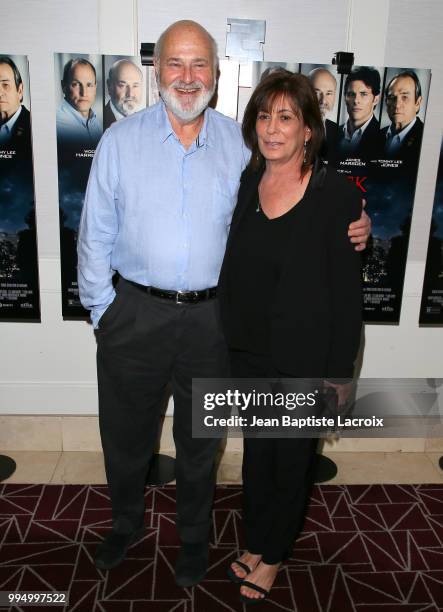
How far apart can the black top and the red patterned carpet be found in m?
0.94

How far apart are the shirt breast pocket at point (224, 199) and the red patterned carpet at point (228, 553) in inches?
53.2

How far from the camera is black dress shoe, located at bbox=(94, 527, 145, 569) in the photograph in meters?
2.31

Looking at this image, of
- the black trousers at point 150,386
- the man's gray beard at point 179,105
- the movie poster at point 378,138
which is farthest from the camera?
the movie poster at point 378,138

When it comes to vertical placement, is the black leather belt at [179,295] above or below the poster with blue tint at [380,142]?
below

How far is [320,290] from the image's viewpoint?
192cm

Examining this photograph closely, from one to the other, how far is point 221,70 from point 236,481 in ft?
6.27

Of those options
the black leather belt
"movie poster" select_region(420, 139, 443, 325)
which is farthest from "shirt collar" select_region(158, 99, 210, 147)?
"movie poster" select_region(420, 139, 443, 325)

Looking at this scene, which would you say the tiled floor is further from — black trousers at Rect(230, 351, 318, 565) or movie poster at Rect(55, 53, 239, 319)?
movie poster at Rect(55, 53, 239, 319)

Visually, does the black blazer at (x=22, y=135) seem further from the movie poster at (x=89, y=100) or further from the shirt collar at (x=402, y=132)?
the shirt collar at (x=402, y=132)

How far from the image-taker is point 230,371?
2201 millimetres

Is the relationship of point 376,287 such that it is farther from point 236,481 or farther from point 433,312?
point 236,481

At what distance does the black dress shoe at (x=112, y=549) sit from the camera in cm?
231

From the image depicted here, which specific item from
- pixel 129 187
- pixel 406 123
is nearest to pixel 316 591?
pixel 129 187

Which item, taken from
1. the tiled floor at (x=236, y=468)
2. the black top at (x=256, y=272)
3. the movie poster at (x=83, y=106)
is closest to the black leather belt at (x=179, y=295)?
the black top at (x=256, y=272)
